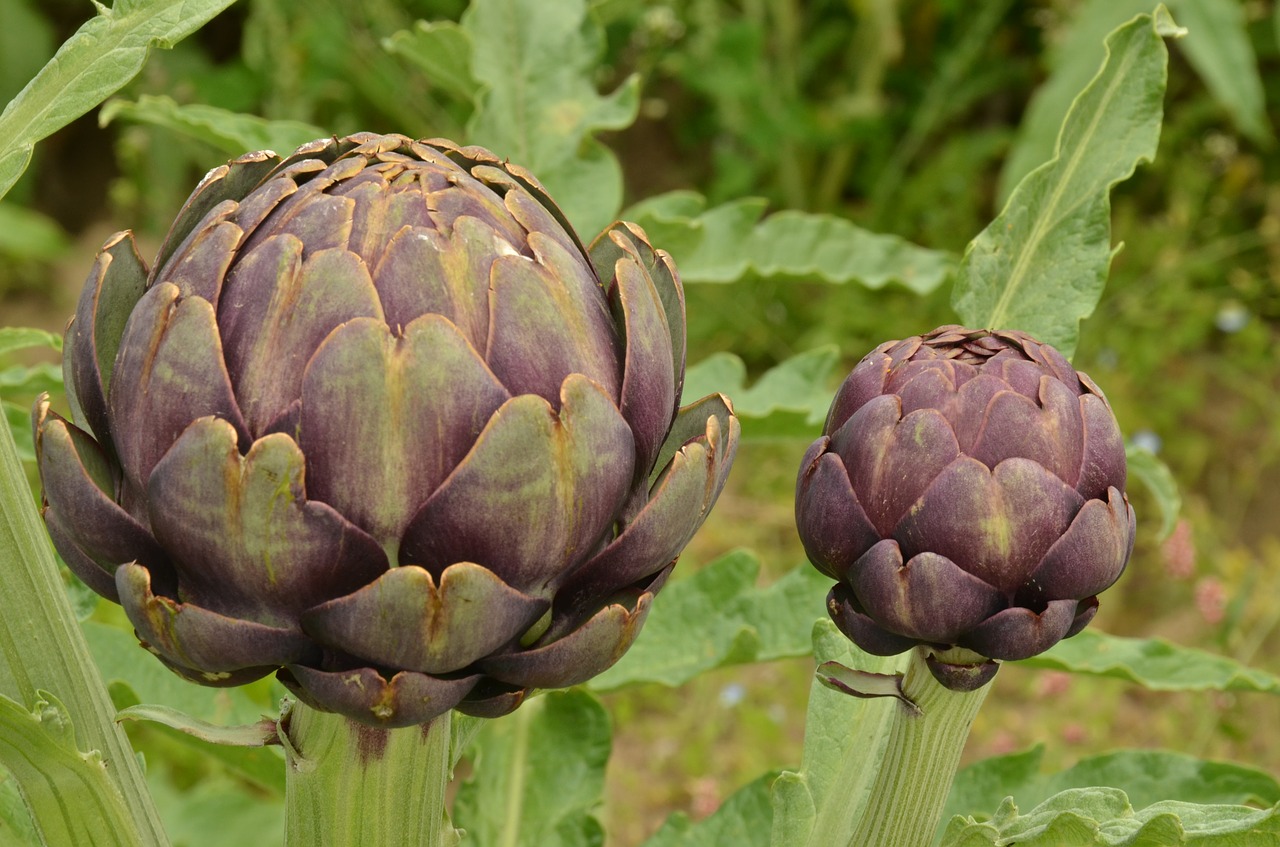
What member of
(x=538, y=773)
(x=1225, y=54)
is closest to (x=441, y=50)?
(x=538, y=773)

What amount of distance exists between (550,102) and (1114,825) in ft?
2.32

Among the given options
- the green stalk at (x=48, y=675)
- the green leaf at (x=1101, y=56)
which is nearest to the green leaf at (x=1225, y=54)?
the green leaf at (x=1101, y=56)

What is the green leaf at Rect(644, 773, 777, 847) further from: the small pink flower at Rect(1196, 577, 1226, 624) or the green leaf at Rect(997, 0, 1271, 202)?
the green leaf at Rect(997, 0, 1271, 202)

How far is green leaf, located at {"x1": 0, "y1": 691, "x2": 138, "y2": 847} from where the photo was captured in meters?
0.57

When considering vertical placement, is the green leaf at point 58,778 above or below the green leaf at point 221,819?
above

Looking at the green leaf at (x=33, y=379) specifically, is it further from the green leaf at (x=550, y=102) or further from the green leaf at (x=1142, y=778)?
the green leaf at (x=1142, y=778)

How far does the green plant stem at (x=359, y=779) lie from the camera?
622mm

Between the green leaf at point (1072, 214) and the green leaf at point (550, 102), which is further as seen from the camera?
the green leaf at point (550, 102)

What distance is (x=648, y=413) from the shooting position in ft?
1.96

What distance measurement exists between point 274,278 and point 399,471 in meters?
0.10

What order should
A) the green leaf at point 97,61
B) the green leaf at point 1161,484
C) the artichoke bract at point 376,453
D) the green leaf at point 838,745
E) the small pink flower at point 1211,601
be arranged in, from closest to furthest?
the artichoke bract at point 376,453 → the green leaf at point 97,61 → the green leaf at point 838,745 → the green leaf at point 1161,484 → the small pink flower at point 1211,601

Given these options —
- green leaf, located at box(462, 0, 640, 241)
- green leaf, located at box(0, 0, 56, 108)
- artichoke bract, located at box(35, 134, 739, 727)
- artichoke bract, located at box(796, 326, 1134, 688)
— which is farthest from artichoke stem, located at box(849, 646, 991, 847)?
green leaf, located at box(0, 0, 56, 108)

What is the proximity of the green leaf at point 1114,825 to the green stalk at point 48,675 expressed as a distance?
384mm

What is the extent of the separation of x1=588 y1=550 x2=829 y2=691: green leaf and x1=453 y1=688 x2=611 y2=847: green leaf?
0.11ft
